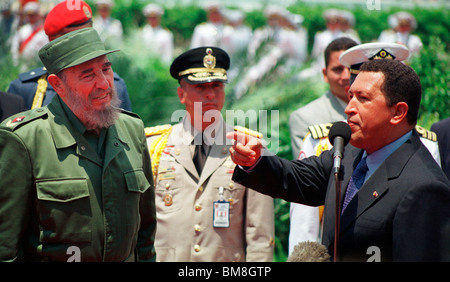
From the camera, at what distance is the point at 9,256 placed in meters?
3.23

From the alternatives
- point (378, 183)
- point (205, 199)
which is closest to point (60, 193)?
point (205, 199)

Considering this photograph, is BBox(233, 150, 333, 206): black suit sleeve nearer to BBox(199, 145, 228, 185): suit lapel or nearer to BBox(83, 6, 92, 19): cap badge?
BBox(199, 145, 228, 185): suit lapel

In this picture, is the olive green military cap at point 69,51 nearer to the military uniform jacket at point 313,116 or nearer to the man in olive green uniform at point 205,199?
the man in olive green uniform at point 205,199

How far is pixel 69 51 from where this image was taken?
11.8 ft

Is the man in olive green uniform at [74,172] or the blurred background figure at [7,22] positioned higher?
the blurred background figure at [7,22]

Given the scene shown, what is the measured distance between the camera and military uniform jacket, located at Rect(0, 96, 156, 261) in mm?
3295

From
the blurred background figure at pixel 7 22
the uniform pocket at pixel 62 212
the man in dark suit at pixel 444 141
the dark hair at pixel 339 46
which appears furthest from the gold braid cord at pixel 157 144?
the blurred background figure at pixel 7 22

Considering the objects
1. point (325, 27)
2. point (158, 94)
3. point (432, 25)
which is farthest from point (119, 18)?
point (158, 94)

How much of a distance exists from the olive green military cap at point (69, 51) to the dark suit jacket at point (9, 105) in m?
1.06

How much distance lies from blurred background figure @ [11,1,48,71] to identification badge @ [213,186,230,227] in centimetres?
317

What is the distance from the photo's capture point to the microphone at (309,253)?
2904 millimetres
